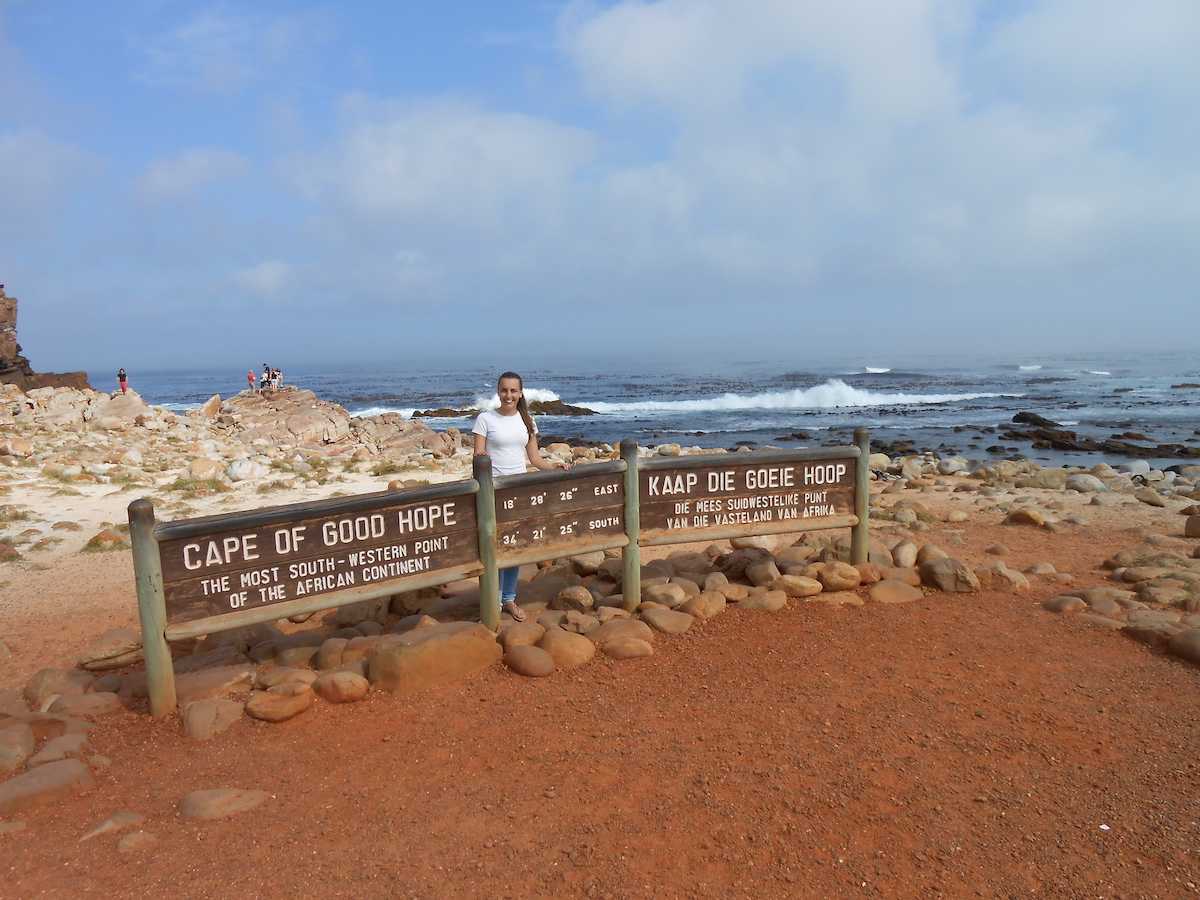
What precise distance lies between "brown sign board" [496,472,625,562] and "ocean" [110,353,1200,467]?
19.3 m

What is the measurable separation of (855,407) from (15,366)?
129 ft

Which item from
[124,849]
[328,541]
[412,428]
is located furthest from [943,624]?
[412,428]

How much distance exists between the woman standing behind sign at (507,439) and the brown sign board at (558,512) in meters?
0.24

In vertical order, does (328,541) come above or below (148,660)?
above

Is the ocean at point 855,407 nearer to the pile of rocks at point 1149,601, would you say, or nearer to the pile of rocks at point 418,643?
the pile of rocks at point 1149,601

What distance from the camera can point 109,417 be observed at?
22.6 m

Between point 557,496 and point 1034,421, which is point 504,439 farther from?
point 1034,421

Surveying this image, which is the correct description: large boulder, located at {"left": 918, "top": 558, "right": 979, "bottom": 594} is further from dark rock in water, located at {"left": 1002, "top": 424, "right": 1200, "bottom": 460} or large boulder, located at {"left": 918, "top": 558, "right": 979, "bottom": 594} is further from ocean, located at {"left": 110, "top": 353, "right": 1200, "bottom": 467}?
dark rock in water, located at {"left": 1002, "top": 424, "right": 1200, "bottom": 460}

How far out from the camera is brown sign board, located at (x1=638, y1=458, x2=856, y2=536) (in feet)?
19.6

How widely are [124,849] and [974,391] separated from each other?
53.2 meters

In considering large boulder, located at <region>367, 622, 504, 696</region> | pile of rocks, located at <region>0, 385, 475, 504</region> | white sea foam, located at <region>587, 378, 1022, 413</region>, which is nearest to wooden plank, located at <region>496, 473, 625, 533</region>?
large boulder, located at <region>367, 622, 504, 696</region>

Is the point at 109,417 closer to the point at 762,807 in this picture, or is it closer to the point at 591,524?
the point at 591,524

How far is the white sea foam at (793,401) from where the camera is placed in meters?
42.1

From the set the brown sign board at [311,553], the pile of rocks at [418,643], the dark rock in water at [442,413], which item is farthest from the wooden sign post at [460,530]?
the dark rock in water at [442,413]
